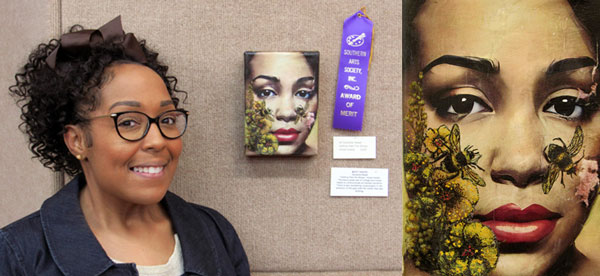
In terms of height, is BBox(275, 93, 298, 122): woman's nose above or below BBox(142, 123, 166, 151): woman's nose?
above

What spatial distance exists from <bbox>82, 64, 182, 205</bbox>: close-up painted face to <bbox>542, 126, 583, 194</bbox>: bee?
108cm

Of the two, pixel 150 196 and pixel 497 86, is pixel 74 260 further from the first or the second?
pixel 497 86

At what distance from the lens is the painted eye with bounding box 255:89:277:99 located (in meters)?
1.26

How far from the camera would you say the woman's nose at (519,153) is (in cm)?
134

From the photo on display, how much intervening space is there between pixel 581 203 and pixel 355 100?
0.75 meters

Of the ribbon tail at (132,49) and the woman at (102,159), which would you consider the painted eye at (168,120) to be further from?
the ribbon tail at (132,49)

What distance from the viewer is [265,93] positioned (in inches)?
49.7

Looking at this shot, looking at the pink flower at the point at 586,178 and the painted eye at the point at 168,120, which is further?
the pink flower at the point at 586,178

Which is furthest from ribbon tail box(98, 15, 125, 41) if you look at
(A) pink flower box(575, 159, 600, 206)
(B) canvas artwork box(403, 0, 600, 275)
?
(A) pink flower box(575, 159, 600, 206)

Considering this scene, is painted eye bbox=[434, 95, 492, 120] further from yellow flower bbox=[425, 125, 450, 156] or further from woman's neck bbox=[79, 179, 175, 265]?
woman's neck bbox=[79, 179, 175, 265]

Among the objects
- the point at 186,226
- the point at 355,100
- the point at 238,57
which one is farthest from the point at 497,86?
the point at 186,226

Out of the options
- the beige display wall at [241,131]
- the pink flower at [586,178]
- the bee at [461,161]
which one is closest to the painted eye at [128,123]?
the beige display wall at [241,131]

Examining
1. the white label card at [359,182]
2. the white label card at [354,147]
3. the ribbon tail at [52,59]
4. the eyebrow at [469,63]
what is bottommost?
the white label card at [359,182]

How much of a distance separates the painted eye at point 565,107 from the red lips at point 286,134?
74 cm
